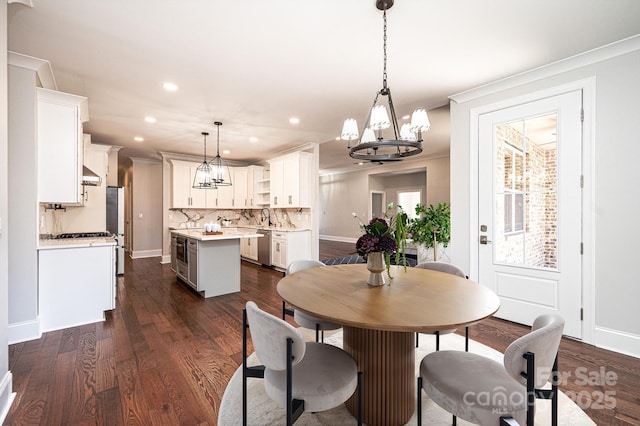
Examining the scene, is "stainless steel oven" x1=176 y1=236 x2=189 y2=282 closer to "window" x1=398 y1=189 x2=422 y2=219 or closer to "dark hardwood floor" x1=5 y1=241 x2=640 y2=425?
"dark hardwood floor" x1=5 y1=241 x2=640 y2=425

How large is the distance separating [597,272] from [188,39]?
163 inches

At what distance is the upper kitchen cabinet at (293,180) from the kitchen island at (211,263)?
1.89 m

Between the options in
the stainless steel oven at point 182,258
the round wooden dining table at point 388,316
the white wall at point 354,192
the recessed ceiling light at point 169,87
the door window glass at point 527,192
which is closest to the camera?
the round wooden dining table at point 388,316

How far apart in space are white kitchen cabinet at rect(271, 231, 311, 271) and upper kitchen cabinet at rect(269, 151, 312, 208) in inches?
25.3

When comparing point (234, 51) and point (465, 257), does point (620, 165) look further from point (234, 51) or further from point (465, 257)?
point (234, 51)

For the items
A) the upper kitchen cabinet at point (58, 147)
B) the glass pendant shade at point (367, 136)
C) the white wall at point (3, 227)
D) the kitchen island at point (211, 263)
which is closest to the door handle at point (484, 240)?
the glass pendant shade at point (367, 136)

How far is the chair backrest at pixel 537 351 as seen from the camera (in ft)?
3.63

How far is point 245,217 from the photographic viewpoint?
8438 millimetres

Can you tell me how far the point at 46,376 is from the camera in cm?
218

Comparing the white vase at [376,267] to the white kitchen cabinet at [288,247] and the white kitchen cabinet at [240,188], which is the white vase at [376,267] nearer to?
the white kitchen cabinet at [288,247]

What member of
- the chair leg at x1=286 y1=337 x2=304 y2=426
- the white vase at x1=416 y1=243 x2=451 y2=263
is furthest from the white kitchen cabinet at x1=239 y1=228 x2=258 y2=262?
the chair leg at x1=286 y1=337 x2=304 y2=426

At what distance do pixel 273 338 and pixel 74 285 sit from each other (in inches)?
123

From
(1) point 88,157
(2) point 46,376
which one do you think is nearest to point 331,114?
(2) point 46,376

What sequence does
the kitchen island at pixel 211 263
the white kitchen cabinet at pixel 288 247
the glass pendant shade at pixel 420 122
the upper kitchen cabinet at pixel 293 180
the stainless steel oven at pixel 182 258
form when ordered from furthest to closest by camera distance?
1. the upper kitchen cabinet at pixel 293 180
2. the white kitchen cabinet at pixel 288 247
3. the stainless steel oven at pixel 182 258
4. the kitchen island at pixel 211 263
5. the glass pendant shade at pixel 420 122
